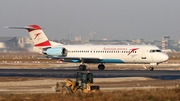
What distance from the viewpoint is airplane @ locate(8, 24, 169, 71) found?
223 feet

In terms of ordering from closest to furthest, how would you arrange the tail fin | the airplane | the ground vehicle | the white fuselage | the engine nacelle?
the ground vehicle → the white fuselage → the airplane → the engine nacelle → the tail fin

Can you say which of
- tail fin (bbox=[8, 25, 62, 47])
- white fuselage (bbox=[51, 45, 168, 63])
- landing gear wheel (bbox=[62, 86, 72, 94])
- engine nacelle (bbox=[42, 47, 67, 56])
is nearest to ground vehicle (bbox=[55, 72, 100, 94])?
landing gear wheel (bbox=[62, 86, 72, 94])

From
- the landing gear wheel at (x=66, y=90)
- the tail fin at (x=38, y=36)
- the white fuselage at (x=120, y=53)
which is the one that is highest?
the tail fin at (x=38, y=36)

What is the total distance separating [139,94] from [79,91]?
4.30 metres

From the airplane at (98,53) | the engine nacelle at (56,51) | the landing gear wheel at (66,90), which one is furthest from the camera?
the engine nacelle at (56,51)

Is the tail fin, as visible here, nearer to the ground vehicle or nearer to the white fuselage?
the white fuselage

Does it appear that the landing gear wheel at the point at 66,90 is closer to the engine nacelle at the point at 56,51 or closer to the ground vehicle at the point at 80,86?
the ground vehicle at the point at 80,86

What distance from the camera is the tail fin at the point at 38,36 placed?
246 feet

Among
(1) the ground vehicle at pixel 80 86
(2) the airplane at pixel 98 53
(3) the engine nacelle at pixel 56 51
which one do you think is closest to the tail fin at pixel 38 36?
(2) the airplane at pixel 98 53

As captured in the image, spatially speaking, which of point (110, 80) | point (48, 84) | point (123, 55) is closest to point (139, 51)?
point (123, 55)

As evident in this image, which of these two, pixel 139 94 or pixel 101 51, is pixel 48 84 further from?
pixel 101 51

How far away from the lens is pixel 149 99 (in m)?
28.1

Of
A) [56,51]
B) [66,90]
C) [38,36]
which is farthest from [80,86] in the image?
[38,36]

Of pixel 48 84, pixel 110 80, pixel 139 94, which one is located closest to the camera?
pixel 139 94
